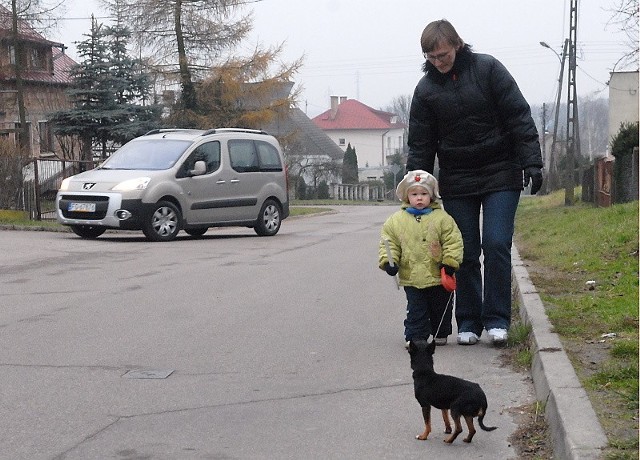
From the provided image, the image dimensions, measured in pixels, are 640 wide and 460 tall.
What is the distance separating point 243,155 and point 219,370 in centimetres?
1366

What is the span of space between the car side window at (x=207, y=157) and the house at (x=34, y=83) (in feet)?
57.6

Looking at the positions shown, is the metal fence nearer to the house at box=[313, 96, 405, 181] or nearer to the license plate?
the license plate

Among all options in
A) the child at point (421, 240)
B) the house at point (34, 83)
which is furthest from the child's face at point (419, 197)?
the house at point (34, 83)

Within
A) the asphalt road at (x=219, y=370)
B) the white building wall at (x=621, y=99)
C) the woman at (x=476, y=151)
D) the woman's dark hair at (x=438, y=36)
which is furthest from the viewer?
the white building wall at (x=621, y=99)

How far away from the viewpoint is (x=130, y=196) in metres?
17.8

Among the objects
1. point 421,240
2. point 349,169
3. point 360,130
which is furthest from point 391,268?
point 360,130

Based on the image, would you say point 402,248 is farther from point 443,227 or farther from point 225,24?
point 225,24

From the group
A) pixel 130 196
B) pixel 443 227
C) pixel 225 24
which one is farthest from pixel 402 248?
pixel 225 24

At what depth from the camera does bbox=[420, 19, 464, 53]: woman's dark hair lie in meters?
6.70

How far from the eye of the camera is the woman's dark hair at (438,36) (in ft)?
22.0

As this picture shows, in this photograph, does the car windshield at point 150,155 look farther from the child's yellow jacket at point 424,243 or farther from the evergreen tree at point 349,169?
the evergreen tree at point 349,169

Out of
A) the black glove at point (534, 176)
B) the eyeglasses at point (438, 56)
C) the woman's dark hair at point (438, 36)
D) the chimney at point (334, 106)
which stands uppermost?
the chimney at point (334, 106)

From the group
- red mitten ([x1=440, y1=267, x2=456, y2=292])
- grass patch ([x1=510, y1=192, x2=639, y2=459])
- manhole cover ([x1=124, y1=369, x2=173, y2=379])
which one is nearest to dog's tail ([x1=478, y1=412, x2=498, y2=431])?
grass patch ([x1=510, y1=192, x2=639, y2=459])

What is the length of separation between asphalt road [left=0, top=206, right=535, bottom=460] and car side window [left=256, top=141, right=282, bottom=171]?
8.33 metres
